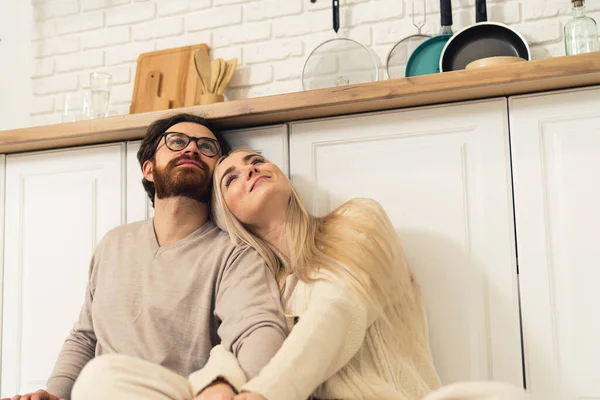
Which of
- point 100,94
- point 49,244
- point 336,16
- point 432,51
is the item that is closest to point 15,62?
point 100,94

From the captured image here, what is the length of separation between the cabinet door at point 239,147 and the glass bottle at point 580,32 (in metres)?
0.90

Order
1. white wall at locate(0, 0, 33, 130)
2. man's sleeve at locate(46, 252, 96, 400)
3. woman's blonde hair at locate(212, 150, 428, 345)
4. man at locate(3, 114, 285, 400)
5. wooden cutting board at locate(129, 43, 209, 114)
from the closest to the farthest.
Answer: woman's blonde hair at locate(212, 150, 428, 345)
man at locate(3, 114, 285, 400)
man's sleeve at locate(46, 252, 96, 400)
wooden cutting board at locate(129, 43, 209, 114)
white wall at locate(0, 0, 33, 130)

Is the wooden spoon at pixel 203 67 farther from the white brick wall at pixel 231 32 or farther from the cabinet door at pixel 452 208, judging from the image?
the cabinet door at pixel 452 208

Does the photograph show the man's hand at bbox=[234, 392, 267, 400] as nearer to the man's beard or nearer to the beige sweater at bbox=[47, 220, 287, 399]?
the beige sweater at bbox=[47, 220, 287, 399]

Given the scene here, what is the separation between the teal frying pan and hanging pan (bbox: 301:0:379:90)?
0.13 metres

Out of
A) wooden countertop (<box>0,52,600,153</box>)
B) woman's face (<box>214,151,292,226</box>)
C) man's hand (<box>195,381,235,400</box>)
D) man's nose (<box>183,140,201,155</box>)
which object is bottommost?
man's hand (<box>195,381,235,400</box>)

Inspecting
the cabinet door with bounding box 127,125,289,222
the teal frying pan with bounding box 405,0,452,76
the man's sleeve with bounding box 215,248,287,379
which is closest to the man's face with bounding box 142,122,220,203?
the cabinet door with bounding box 127,125,289,222

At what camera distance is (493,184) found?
1.63 metres

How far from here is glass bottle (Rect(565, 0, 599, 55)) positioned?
1773 millimetres

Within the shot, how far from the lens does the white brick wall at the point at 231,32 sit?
2.00 m

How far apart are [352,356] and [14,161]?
1494mm

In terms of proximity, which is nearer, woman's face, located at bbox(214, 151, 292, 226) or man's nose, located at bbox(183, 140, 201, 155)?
woman's face, located at bbox(214, 151, 292, 226)

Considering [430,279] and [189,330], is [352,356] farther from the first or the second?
[189,330]

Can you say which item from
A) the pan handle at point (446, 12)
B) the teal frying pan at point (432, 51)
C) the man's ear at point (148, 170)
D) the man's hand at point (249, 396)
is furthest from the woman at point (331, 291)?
the pan handle at point (446, 12)
